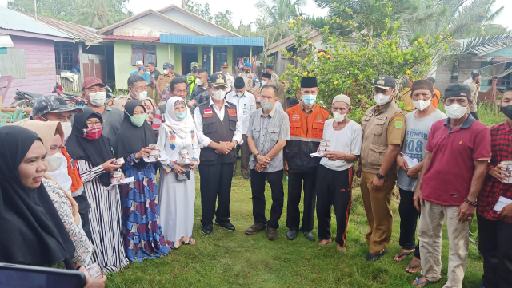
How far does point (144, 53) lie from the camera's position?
1977 cm

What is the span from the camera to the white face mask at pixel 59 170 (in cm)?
295

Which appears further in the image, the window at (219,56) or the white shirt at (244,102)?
the window at (219,56)

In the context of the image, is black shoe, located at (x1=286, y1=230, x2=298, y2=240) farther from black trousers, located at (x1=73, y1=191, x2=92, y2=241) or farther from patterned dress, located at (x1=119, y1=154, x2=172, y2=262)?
black trousers, located at (x1=73, y1=191, x2=92, y2=241)

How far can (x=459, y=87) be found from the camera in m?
3.48

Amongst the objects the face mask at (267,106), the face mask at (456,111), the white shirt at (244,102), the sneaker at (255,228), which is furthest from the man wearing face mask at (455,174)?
the white shirt at (244,102)

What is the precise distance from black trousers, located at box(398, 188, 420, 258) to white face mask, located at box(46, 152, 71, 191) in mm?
3278

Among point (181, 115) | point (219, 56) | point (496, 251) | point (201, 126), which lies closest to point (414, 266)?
point (496, 251)

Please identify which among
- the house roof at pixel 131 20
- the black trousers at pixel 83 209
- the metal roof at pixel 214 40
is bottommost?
the black trousers at pixel 83 209

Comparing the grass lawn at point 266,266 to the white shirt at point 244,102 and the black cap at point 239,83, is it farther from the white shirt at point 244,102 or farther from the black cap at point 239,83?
the black cap at point 239,83

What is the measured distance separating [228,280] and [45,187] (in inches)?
93.2

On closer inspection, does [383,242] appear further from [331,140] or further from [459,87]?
[459,87]

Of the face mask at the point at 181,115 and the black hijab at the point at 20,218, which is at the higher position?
the face mask at the point at 181,115

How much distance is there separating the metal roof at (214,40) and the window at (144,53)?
1660 millimetres

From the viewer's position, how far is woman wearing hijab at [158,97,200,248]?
452 centimetres
